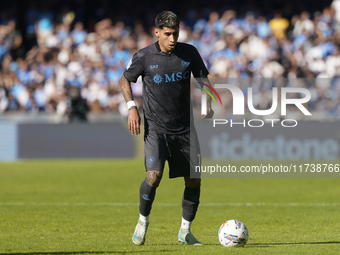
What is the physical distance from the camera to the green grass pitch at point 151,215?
6.00m

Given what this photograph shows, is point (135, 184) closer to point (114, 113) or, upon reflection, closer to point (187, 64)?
point (114, 113)

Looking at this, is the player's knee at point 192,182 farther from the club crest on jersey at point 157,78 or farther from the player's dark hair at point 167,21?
the player's dark hair at point 167,21

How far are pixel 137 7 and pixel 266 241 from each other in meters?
20.7

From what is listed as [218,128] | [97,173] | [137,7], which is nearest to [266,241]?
[97,173]

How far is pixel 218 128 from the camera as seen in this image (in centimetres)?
1669

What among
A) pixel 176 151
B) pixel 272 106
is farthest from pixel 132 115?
pixel 272 106

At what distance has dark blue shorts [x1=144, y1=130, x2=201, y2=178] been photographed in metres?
6.02

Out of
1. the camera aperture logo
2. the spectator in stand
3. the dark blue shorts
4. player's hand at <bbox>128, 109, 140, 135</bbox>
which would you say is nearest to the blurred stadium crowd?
the spectator in stand

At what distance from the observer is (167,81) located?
6.00 meters

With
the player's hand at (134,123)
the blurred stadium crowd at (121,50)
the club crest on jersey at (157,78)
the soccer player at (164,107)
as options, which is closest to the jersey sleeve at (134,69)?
the soccer player at (164,107)

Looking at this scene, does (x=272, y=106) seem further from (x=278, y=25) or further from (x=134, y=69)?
(x=134, y=69)

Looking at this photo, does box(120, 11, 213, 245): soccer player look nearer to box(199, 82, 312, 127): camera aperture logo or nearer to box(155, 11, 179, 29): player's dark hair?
box(155, 11, 179, 29): player's dark hair

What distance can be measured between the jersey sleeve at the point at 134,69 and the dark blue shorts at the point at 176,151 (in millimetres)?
605

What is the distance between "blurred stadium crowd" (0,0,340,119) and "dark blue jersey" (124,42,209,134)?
36.6 feet
